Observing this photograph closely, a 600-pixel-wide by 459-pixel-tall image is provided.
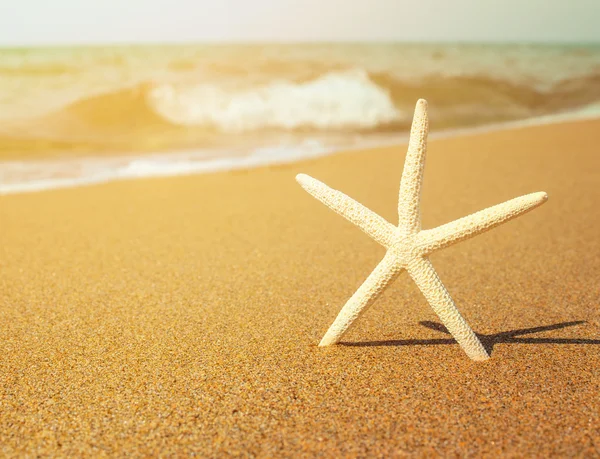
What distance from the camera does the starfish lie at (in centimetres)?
215

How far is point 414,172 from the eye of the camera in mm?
2186

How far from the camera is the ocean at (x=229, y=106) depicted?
8.69 m

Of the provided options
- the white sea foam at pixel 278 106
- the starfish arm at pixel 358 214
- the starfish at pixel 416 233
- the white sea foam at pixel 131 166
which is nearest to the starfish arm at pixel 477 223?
the starfish at pixel 416 233

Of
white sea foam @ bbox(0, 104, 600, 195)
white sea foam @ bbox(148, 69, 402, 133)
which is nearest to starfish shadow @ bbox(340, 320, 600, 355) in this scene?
white sea foam @ bbox(0, 104, 600, 195)

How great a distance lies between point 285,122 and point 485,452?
455 inches

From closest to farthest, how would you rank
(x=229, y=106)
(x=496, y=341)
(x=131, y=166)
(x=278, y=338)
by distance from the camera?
(x=496, y=341), (x=278, y=338), (x=131, y=166), (x=229, y=106)

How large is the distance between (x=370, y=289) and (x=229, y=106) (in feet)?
40.0

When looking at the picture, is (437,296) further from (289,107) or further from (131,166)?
(289,107)

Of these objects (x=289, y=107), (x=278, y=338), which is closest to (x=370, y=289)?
(x=278, y=338)

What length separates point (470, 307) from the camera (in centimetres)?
301

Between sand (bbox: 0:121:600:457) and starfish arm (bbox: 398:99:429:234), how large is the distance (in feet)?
2.02

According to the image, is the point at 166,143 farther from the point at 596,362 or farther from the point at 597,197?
the point at 596,362

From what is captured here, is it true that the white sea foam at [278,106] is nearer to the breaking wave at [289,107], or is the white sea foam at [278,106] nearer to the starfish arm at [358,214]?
the breaking wave at [289,107]

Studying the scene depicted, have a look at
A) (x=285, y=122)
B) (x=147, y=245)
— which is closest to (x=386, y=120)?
(x=285, y=122)
